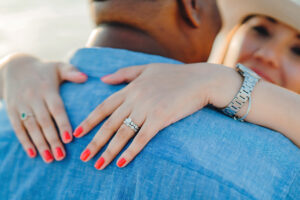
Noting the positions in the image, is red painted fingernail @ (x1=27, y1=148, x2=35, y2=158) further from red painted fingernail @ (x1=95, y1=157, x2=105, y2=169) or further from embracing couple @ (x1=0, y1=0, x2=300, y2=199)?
red painted fingernail @ (x1=95, y1=157, x2=105, y2=169)

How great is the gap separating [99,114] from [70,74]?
8.7 inches

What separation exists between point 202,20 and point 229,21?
0.29 meters

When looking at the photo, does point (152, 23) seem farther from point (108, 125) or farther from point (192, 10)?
point (108, 125)

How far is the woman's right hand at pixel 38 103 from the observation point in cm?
100

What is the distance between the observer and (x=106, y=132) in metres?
0.96

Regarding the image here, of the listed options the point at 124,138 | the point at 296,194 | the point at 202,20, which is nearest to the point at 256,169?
the point at 296,194

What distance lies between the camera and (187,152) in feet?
2.76

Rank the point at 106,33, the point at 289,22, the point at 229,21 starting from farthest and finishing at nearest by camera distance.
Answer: the point at 229,21 → the point at 289,22 → the point at 106,33

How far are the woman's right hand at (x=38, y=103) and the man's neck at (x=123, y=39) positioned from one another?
0.20 metres

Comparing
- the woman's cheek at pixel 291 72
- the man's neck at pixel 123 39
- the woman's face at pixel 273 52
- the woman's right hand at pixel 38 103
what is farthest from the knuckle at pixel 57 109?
the woman's cheek at pixel 291 72

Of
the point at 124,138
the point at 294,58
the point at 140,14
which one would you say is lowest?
the point at 294,58

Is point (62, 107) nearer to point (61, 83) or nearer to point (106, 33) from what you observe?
point (61, 83)

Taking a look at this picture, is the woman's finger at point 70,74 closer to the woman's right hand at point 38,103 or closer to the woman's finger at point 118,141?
the woman's right hand at point 38,103

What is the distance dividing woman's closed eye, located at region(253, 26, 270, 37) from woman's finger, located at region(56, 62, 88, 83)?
99 cm
